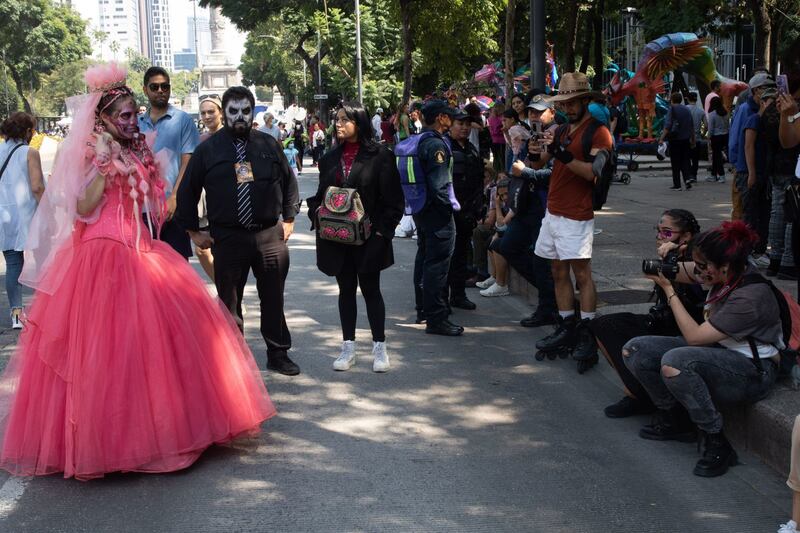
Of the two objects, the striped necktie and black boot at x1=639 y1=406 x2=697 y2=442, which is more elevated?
the striped necktie

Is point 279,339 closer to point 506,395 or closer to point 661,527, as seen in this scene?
point 506,395

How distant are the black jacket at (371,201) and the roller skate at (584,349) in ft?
4.92

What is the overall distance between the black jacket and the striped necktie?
0.82 metres

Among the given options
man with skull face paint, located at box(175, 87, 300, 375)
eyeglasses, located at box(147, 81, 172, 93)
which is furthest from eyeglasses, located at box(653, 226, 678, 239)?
eyeglasses, located at box(147, 81, 172, 93)

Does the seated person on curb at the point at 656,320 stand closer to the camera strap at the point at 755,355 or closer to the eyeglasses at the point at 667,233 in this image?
the eyeglasses at the point at 667,233

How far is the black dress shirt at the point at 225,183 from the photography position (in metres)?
6.52

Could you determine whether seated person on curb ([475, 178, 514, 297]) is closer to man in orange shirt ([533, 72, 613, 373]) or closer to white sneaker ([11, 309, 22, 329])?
man in orange shirt ([533, 72, 613, 373])

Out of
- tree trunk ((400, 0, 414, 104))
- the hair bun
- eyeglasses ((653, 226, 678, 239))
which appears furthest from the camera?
tree trunk ((400, 0, 414, 104))

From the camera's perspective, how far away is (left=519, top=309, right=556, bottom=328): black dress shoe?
339 inches

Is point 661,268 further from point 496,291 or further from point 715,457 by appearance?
point 496,291

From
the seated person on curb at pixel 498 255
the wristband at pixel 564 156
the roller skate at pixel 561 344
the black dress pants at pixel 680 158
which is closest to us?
the wristband at pixel 564 156

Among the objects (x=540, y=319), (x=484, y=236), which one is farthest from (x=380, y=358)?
(x=484, y=236)

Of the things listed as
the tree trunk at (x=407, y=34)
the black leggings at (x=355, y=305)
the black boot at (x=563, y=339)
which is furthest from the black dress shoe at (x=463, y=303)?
the tree trunk at (x=407, y=34)

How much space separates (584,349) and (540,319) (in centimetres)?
142
